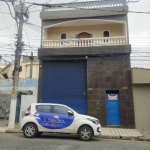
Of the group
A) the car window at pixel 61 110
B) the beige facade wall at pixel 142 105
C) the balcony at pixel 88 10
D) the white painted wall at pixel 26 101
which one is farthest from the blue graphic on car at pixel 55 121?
the balcony at pixel 88 10

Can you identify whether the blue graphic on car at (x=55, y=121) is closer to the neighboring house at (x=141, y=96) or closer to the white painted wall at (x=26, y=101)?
the white painted wall at (x=26, y=101)

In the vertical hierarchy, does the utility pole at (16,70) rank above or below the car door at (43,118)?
above

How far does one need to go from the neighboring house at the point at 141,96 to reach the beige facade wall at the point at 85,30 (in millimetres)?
4869

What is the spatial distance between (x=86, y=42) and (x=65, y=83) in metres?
3.57

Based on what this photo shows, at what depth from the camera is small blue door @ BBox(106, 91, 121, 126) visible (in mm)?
12863

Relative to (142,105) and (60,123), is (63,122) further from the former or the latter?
(142,105)

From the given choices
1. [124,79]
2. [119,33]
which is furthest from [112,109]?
[119,33]

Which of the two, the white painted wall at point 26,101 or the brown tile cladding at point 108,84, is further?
the white painted wall at point 26,101

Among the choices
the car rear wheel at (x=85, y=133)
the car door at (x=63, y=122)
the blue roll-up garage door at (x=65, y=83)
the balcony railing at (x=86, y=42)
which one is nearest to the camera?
the car rear wheel at (x=85, y=133)

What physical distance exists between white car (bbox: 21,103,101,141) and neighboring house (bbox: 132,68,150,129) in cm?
517

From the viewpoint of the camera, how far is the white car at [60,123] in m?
8.36

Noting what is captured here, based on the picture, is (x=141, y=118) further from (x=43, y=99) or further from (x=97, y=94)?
(x=43, y=99)

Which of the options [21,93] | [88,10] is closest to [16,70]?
[21,93]

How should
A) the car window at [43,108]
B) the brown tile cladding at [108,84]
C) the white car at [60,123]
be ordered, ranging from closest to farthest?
the white car at [60,123], the car window at [43,108], the brown tile cladding at [108,84]
